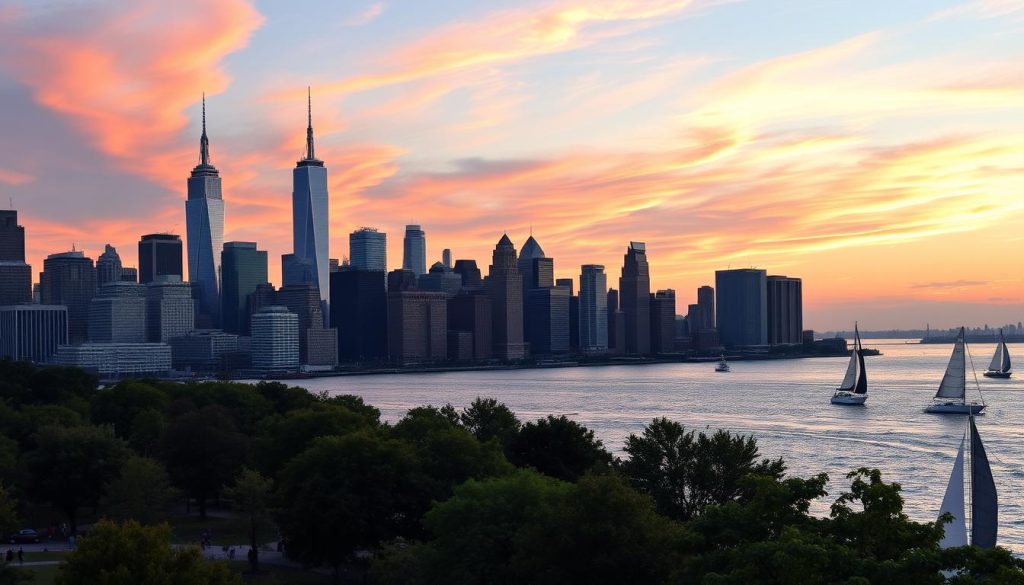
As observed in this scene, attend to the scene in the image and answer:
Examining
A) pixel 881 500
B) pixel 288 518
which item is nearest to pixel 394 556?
pixel 288 518

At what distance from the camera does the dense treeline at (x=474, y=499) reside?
24625 mm

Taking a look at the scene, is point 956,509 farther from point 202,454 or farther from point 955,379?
point 955,379

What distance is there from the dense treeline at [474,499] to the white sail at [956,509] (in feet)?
12.0

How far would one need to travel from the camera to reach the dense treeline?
24625 mm

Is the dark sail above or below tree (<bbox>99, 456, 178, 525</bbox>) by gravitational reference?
above

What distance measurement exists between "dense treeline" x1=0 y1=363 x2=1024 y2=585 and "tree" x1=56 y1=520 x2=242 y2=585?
64 mm

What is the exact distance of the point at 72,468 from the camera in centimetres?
5950

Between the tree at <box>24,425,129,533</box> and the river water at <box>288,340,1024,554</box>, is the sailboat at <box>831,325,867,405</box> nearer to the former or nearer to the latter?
the river water at <box>288,340,1024,554</box>

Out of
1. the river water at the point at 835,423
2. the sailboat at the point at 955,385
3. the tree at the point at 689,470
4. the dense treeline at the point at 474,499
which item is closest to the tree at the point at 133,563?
the dense treeline at the point at 474,499

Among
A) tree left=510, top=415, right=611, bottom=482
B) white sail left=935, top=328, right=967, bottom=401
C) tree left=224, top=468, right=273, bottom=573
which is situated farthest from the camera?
white sail left=935, top=328, right=967, bottom=401

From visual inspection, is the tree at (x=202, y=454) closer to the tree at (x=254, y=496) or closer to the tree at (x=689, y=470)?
the tree at (x=254, y=496)

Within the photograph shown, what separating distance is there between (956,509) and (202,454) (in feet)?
154

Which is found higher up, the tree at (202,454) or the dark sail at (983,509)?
the dark sail at (983,509)

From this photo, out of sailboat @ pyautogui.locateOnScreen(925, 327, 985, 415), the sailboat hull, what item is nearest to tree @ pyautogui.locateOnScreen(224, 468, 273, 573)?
the sailboat hull
